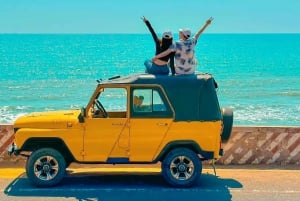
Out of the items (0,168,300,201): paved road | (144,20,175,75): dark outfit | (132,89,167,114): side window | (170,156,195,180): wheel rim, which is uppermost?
(144,20,175,75): dark outfit

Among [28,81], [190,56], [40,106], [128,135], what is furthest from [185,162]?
[28,81]

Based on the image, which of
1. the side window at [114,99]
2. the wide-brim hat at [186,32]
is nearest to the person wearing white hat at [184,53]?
the wide-brim hat at [186,32]

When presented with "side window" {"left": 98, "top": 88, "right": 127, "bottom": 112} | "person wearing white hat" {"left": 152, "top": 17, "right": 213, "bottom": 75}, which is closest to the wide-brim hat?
"person wearing white hat" {"left": 152, "top": 17, "right": 213, "bottom": 75}

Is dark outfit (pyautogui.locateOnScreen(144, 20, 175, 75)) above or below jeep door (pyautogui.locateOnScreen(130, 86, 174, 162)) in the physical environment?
above

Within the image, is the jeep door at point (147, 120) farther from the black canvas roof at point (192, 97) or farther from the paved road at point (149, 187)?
the paved road at point (149, 187)

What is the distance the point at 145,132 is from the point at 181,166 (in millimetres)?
827

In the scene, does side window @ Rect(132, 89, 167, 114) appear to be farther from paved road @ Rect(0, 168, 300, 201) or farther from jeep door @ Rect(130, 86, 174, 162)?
paved road @ Rect(0, 168, 300, 201)

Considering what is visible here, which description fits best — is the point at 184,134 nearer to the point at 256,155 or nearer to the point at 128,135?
the point at 128,135

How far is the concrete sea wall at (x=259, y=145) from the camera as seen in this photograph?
13.4 meters

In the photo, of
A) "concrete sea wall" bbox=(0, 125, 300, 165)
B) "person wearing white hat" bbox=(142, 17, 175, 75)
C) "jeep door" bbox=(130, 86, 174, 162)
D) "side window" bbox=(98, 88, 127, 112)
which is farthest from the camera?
"side window" bbox=(98, 88, 127, 112)

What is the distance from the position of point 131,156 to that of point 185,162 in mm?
908

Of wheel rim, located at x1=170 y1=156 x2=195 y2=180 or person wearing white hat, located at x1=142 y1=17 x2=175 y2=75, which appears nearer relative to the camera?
wheel rim, located at x1=170 y1=156 x2=195 y2=180

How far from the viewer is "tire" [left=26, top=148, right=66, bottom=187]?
11211 millimetres

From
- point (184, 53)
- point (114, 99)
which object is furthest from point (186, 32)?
point (114, 99)
